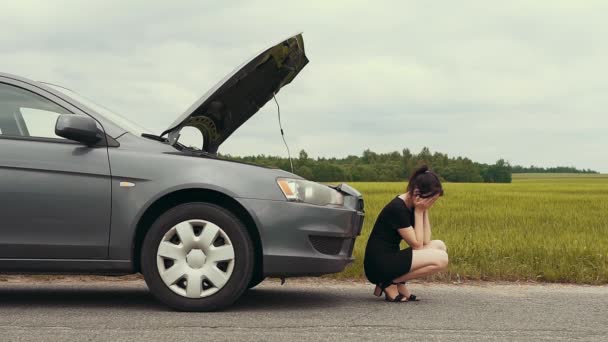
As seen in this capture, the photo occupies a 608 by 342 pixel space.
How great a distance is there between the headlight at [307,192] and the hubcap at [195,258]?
0.53m

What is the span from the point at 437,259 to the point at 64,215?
2.68 meters

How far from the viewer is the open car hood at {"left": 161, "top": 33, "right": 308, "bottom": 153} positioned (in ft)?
18.1

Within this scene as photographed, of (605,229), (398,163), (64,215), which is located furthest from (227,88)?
(398,163)

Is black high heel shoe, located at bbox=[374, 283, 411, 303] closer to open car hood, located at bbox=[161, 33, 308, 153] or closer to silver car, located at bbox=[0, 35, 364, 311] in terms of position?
silver car, located at bbox=[0, 35, 364, 311]

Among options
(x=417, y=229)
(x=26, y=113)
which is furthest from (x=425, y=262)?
(x=26, y=113)

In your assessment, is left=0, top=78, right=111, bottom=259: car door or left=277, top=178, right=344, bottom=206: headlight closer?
left=0, top=78, right=111, bottom=259: car door

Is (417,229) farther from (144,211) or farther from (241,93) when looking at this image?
(144,211)

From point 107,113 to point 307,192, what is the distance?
1.59 metres

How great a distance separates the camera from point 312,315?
525 cm

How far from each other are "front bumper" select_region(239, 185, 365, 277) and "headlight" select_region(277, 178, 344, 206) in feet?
0.23

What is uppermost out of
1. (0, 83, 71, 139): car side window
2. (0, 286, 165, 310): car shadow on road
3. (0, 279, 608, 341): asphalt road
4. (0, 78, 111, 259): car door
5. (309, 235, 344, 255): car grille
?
(0, 83, 71, 139): car side window

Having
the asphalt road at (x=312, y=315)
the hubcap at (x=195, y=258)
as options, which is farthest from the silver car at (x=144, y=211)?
the asphalt road at (x=312, y=315)

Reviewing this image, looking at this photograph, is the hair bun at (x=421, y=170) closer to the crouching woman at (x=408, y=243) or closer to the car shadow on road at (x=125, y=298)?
the crouching woman at (x=408, y=243)

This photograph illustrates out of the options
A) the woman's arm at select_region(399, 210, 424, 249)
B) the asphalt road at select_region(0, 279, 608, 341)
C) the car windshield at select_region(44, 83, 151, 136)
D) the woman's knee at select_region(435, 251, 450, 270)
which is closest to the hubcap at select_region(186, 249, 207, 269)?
the asphalt road at select_region(0, 279, 608, 341)
